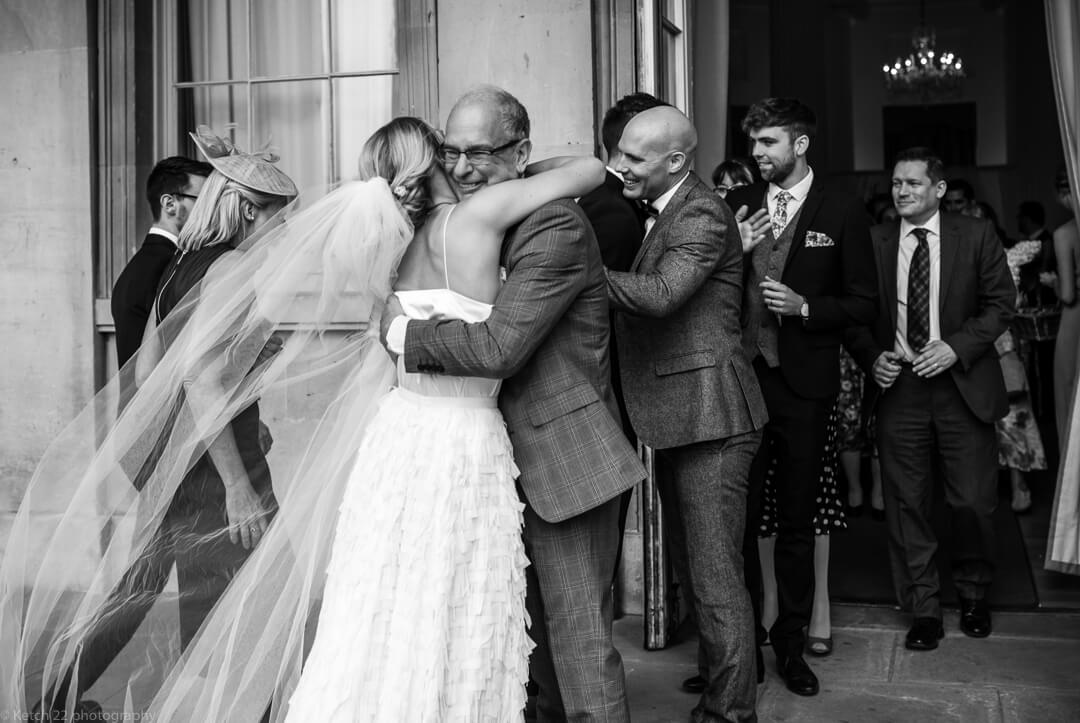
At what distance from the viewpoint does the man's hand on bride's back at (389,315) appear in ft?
10.1

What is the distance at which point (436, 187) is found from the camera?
3.14m

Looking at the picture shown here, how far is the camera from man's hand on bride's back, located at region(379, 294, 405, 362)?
308 cm

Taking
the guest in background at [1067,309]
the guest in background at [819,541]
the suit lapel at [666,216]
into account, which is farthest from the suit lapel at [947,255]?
the guest in background at [1067,309]

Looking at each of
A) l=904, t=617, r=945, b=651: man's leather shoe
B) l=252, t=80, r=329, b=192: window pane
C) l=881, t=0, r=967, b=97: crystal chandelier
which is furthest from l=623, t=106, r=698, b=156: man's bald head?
l=881, t=0, r=967, b=97: crystal chandelier

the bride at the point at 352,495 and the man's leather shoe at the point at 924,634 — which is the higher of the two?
the bride at the point at 352,495

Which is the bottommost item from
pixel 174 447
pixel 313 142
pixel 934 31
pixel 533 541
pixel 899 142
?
pixel 533 541

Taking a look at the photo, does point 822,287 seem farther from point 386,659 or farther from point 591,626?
point 386,659

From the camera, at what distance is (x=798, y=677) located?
4344mm

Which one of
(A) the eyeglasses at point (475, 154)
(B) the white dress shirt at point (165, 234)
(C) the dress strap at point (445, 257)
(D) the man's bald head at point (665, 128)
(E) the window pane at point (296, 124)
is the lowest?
(C) the dress strap at point (445, 257)

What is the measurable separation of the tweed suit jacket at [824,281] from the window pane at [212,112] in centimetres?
292

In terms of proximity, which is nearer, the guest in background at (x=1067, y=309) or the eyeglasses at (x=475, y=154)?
the eyeglasses at (x=475, y=154)

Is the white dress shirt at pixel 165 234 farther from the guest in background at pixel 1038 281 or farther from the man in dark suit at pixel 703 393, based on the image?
the guest in background at pixel 1038 281

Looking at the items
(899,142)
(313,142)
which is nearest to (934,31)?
(899,142)

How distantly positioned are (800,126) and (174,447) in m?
2.53
